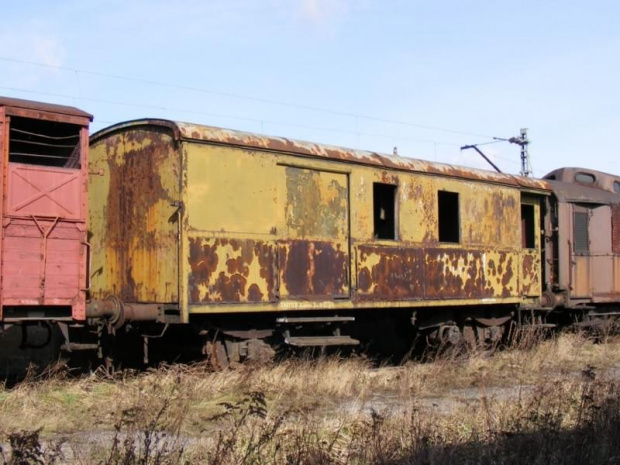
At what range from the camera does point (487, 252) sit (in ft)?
41.9

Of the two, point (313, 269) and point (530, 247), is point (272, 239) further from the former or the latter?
point (530, 247)

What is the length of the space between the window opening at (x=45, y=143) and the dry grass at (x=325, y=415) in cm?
265

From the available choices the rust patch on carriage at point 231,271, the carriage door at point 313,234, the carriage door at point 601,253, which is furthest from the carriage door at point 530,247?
the rust patch on carriage at point 231,271

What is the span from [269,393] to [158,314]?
183 centimetres

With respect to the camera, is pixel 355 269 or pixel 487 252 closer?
pixel 355 269

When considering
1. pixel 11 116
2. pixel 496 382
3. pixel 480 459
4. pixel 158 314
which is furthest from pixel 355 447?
pixel 11 116

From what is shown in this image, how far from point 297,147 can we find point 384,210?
2.47 meters

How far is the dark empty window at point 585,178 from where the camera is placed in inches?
663

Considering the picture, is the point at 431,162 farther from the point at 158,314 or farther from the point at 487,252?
the point at 158,314

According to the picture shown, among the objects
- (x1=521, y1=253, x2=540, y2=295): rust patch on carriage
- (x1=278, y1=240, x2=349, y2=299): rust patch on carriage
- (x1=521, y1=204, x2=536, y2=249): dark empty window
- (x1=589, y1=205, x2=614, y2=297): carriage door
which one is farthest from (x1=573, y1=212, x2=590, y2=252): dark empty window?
(x1=278, y1=240, x2=349, y2=299): rust patch on carriage

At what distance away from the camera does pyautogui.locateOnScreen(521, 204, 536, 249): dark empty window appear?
14508mm

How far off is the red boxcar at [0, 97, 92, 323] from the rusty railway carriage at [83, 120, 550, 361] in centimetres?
70

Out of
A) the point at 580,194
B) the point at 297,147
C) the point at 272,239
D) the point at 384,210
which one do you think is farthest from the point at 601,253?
the point at 272,239

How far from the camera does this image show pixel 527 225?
14633mm
